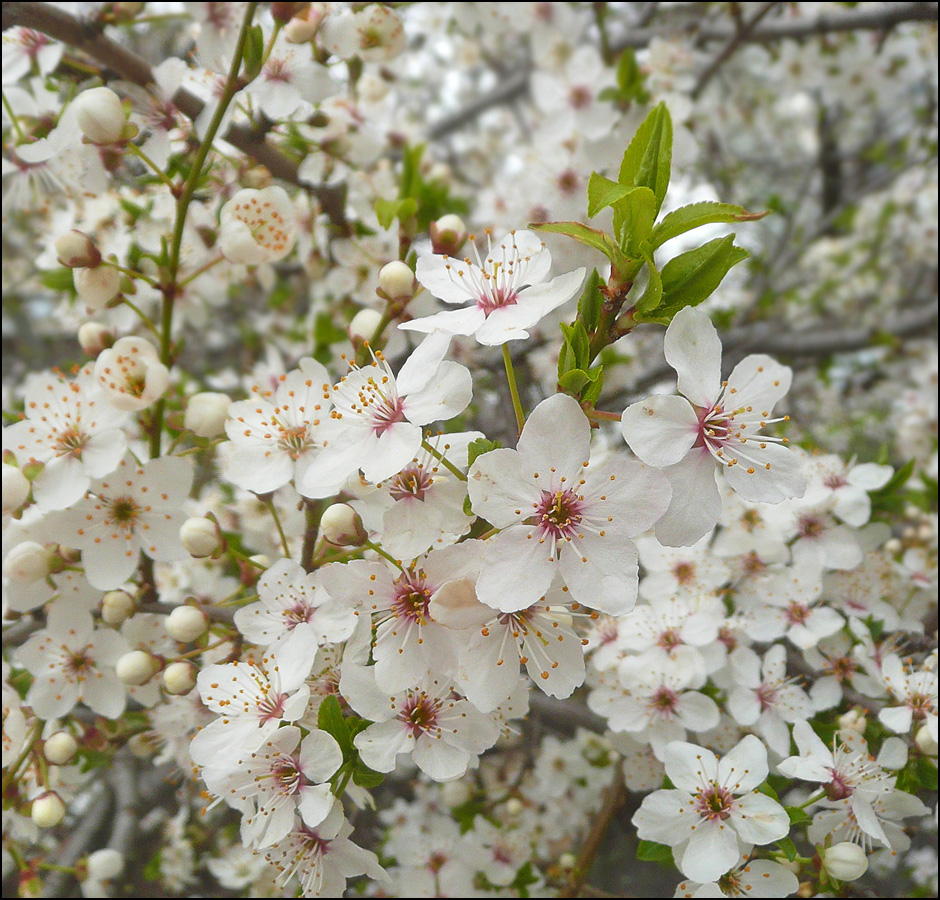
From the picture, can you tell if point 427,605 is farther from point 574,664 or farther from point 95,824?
point 95,824

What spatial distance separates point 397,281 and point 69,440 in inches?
26.2

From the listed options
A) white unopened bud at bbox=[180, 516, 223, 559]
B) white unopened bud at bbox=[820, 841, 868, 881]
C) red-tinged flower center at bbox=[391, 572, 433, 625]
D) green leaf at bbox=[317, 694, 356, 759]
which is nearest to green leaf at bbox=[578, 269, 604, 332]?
red-tinged flower center at bbox=[391, 572, 433, 625]

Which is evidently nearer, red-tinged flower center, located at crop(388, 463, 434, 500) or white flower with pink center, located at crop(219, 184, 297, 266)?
red-tinged flower center, located at crop(388, 463, 434, 500)

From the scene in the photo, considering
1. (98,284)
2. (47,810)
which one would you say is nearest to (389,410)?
(98,284)

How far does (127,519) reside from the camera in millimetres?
1286

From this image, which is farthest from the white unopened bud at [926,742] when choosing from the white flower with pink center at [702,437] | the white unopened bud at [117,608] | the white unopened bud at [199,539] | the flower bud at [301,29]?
the flower bud at [301,29]

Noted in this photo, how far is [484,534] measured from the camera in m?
1.00

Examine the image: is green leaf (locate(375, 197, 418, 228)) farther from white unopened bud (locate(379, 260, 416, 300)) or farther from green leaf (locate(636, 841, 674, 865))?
green leaf (locate(636, 841, 674, 865))

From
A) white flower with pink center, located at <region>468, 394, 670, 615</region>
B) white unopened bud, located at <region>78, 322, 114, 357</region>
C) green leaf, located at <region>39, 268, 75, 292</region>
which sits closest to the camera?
white flower with pink center, located at <region>468, 394, 670, 615</region>

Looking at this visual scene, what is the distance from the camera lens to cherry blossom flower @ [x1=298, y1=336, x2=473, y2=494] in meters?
0.95

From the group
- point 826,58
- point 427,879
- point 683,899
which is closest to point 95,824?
point 427,879

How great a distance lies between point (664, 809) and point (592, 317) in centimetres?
82

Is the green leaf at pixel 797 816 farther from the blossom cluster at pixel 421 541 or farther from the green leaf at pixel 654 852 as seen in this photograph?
the green leaf at pixel 654 852

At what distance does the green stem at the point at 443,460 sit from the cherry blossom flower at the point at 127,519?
0.53 meters
